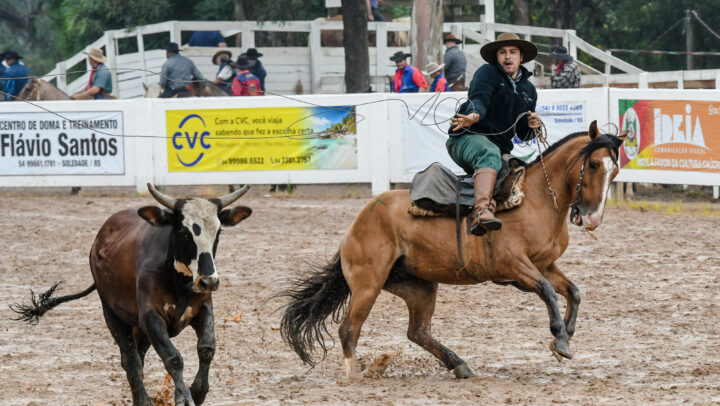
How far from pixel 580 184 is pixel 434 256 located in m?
1.06

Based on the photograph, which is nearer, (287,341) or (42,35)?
(287,341)

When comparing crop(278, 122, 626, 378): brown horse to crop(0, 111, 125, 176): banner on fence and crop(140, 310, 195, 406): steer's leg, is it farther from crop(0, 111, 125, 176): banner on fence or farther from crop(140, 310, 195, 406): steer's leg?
crop(0, 111, 125, 176): banner on fence

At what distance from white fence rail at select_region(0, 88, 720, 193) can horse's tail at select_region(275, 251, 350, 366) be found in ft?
24.6

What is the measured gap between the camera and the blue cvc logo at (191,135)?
16.9 metres

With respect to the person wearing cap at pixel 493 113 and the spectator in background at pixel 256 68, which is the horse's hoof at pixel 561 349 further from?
the spectator in background at pixel 256 68

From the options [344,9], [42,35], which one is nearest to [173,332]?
[344,9]

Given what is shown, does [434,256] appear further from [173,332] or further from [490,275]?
[173,332]

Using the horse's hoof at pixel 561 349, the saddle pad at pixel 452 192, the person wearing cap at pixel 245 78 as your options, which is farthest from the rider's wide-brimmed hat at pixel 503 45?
the person wearing cap at pixel 245 78

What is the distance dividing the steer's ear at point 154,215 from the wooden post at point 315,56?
57.3 ft

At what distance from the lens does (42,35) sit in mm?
37500

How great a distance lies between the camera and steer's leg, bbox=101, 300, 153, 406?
6973 millimetres

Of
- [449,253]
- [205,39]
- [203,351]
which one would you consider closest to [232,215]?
[203,351]

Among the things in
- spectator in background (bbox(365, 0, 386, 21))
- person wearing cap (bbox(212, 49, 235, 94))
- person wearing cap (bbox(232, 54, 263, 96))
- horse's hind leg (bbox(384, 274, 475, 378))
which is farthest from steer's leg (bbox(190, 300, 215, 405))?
spectator in background (bbox(365, 0, 386, 21))

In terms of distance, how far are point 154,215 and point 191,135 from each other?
1053 centimetres
